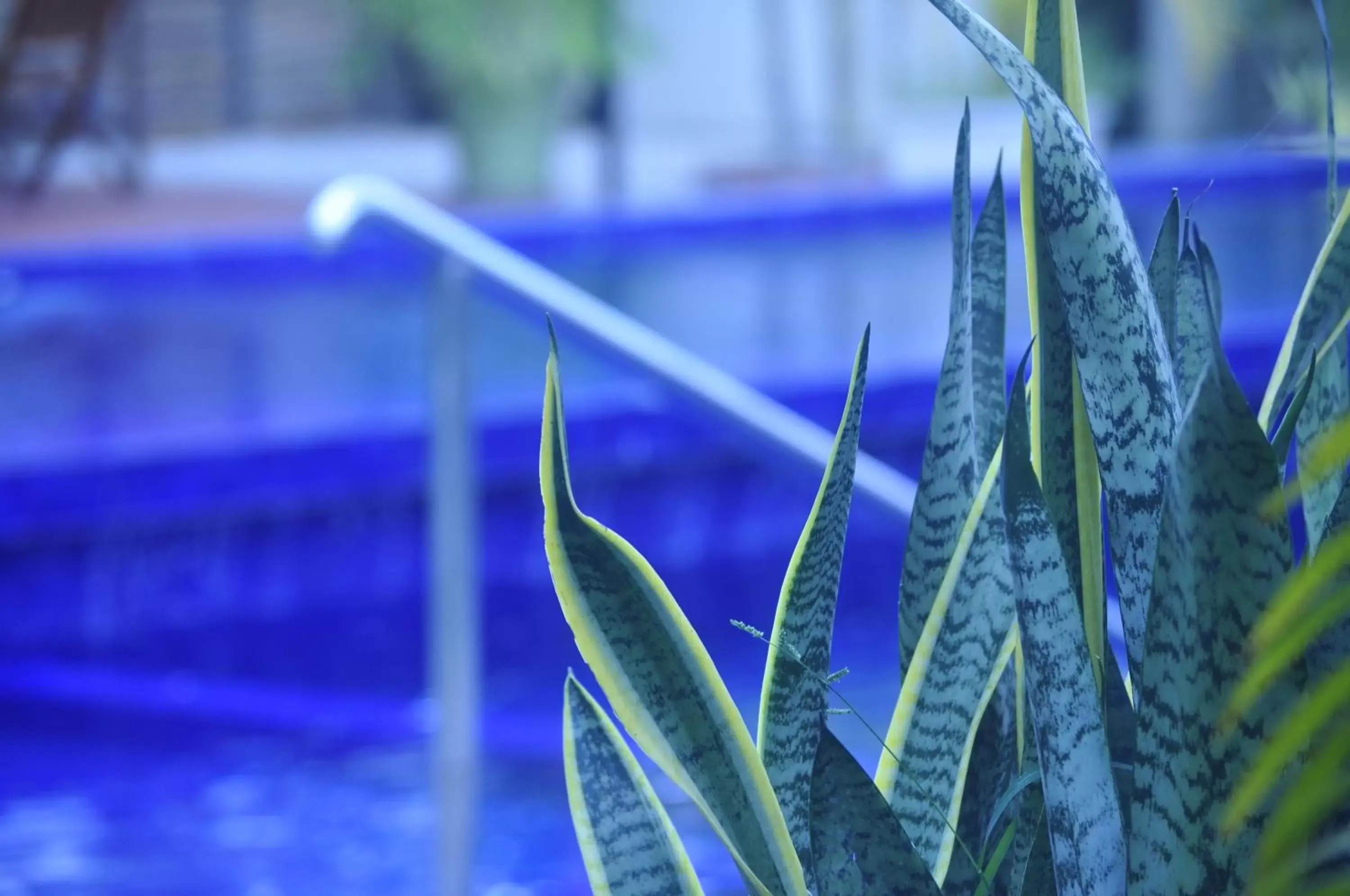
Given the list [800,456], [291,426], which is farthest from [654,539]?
[800,456]

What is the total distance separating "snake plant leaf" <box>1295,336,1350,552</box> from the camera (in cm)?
62

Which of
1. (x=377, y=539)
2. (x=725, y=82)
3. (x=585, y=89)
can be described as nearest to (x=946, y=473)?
(x=377, y=539)

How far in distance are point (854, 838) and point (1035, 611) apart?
11 centimetres

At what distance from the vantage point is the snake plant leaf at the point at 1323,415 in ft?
2.04

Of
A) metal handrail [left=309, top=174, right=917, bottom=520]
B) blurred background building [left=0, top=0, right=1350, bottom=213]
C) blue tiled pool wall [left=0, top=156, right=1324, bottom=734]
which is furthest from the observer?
blurred background building [left=0, top=0, right=1350, bottom=213]

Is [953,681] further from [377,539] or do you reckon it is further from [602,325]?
[377,539]

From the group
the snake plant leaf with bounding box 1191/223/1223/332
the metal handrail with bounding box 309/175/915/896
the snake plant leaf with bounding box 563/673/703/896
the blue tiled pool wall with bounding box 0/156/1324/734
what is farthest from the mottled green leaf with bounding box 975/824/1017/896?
the blue tiled pool wall with bounding box 0/156/1324/734

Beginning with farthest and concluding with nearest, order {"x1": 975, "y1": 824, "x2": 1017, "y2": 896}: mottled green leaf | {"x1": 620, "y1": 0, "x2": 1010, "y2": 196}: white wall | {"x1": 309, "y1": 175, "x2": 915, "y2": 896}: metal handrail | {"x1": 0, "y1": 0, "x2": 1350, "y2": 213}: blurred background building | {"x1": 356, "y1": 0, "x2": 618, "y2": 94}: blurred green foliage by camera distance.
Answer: {"x1": 620, "y1": 0, "x2": 1010, "y2": 196}: white wall, {"x1": 0, "y1": 0, "x2": 1350, "y2": 213}: blurred background building, {"x1": 356, "y1": 0, "x2": 618, "y2": 94}: blurred green foliage, {"x1": 309, "y1": 175, "x2": 915, "y2": 896}: metal handrail, {"x1": 975, "y1": 824, "x2": 1017, "y2": 896}: mottled green leaf

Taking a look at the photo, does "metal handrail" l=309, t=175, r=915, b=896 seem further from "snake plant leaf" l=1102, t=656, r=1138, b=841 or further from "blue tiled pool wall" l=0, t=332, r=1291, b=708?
"blue tiled pool wall" l=0, t=332, r=1291, b=708

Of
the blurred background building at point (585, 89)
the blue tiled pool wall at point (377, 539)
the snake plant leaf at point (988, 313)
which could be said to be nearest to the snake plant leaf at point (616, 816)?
the snake plant leaf at point (988, 313)

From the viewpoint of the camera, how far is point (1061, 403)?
0.61 m

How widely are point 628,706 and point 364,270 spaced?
5371 millimetres

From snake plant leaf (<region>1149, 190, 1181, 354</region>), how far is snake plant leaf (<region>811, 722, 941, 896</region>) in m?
0.23

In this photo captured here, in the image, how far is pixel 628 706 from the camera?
1.80 feet
